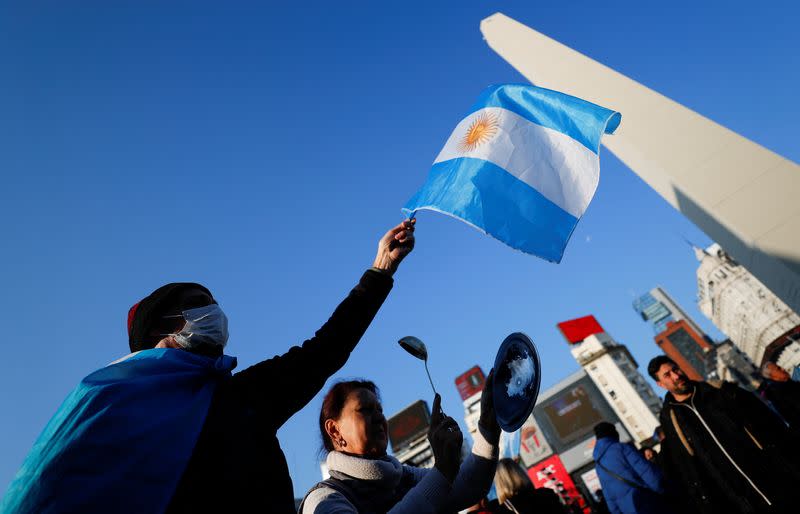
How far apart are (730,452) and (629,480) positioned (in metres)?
1.43

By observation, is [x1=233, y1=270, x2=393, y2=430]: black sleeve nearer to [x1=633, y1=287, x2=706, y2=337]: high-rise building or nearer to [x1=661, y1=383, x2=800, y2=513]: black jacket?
[x1=661, y1=383, x2=800, y2=513]: black jacket

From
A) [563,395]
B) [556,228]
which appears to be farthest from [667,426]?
[563,395]

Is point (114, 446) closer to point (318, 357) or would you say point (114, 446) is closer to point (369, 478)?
point (318, 357)

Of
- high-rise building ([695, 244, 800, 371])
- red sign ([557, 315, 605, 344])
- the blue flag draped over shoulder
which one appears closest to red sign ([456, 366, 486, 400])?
red sign ([557, 315, 605, 344])

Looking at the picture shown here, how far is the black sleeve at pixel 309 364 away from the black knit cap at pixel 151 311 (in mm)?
375

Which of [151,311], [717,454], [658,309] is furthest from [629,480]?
[658,309]

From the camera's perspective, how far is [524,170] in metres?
3.31

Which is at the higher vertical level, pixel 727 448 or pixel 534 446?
pixel 534 446

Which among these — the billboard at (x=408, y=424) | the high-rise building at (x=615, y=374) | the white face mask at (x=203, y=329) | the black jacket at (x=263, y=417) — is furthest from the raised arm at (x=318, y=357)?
the high-rise building at (x=615, y=374)

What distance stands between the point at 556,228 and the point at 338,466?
205 cm

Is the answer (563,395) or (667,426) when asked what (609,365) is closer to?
(563,395)

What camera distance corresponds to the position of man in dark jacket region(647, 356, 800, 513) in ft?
11.2

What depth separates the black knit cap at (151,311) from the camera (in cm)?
170

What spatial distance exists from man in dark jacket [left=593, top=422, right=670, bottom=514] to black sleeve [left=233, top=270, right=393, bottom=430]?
4.11 m
